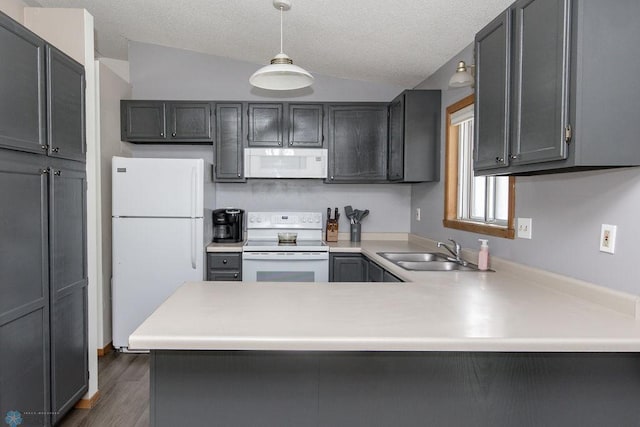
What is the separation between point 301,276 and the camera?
3.58 metres

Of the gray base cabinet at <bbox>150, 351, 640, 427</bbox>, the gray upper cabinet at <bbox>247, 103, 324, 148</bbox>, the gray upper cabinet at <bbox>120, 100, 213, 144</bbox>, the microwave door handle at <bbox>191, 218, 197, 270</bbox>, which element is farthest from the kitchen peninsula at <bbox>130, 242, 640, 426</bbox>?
the gray upper cabinet at <bbox>120, 100, 213, 144</bbox>

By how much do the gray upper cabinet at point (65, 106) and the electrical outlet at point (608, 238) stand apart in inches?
100

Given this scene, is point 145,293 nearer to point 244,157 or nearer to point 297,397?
point 244,157

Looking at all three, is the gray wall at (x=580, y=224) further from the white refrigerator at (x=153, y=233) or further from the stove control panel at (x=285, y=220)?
the white refrigerator at (x=153, y=233)

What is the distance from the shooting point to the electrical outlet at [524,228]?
7.08ft

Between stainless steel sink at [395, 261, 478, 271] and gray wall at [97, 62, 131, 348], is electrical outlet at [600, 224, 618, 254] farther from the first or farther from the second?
gray wall at [97, 62, 131, 348]

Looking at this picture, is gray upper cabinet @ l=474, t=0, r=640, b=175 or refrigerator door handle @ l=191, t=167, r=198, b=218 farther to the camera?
refrigerator door handle @ l=191, t=167, r=198, b=218

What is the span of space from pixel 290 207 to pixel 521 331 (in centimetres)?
313

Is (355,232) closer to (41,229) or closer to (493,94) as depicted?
(493,94)

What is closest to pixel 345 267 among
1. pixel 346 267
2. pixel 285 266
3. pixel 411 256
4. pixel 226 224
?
pixel 346 267

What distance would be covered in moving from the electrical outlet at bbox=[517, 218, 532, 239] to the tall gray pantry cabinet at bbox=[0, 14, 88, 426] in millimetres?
2473

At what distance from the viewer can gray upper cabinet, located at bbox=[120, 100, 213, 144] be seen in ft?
12.4

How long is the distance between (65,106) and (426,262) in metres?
2.41

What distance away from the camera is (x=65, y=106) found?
219cm
